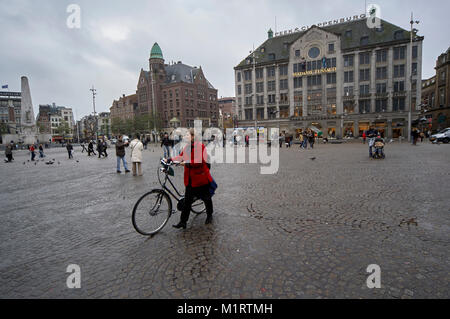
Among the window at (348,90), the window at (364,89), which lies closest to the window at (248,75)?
the window at (348,90)

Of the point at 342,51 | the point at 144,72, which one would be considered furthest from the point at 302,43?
the point at 144,72

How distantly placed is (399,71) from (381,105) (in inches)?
267

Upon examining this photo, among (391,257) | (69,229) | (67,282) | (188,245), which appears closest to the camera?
(67,282)

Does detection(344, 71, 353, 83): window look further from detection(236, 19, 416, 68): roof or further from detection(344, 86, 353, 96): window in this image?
detection(236, 19, 416, 68): roof

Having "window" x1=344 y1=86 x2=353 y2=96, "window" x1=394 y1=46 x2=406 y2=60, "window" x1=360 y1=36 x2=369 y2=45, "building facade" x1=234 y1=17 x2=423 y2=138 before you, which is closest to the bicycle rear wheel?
"building facade" x1=234 y1=17 x2=423 y2=138

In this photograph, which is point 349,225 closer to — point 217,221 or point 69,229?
point 217,221

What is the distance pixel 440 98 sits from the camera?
186ft

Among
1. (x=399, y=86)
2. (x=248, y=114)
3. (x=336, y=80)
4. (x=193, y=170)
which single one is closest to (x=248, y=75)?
(x=248, y=114)

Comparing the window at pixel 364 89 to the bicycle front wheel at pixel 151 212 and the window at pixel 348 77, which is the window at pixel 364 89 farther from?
the bicycle front wheel at pixel 151 212

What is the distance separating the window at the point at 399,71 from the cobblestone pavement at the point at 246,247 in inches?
1985

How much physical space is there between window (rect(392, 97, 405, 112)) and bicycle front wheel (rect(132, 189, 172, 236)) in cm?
5545

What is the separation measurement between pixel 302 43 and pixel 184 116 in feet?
137

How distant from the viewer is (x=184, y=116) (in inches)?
3132

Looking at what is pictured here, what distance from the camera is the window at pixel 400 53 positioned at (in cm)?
4575
